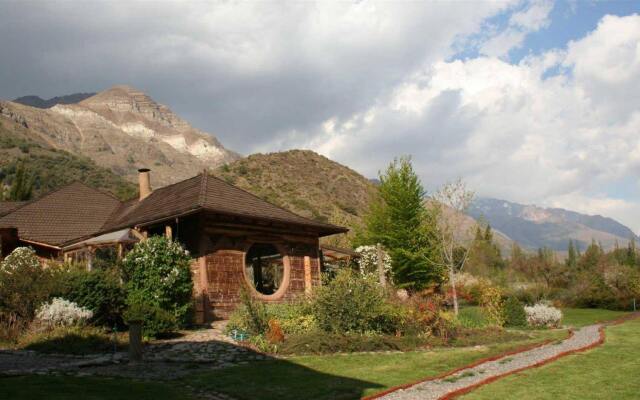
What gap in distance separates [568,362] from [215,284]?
37.2 feet

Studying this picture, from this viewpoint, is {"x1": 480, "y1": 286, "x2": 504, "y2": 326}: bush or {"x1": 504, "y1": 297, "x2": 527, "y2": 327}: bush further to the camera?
{"x1": 504, "y1": 297, "x2": 527, "y2": 327}: bush

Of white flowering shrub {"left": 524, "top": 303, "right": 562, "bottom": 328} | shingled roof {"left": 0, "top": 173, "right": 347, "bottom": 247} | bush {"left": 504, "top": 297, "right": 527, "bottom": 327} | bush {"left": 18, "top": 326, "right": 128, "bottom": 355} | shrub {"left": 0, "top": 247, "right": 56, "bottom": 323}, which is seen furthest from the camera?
bush {"left": 504, "top": 297, "right": 527, "bottom": 327}

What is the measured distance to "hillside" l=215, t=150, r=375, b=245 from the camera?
225 ft

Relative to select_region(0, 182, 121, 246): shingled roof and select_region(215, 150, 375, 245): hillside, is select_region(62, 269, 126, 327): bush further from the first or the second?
select_region(215, 150, 375, 245): hillside

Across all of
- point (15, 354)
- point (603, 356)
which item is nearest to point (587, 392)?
point (603, 356)

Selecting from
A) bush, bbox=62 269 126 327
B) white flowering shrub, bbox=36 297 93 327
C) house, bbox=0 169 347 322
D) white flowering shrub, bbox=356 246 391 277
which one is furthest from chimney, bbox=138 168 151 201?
white flowering shrub, bbox=36 297 93 327

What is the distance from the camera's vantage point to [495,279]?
44.2 metres

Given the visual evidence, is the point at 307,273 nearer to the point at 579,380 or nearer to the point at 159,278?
the point at 159,278

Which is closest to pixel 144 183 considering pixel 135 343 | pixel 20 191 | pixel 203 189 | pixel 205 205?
pixel 203 189

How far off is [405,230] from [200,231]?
1462 centimetres

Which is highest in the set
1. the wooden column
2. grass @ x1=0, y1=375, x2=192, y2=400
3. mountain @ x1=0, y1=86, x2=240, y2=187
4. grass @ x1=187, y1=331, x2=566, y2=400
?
mountain @ x1=0, y1=86, x2=240, y2=187

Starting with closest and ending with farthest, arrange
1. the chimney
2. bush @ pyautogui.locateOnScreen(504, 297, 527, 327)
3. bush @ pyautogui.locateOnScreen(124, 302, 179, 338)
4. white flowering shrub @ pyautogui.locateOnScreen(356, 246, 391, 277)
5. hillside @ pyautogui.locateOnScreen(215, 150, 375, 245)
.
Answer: bush @ pyautogui.locateOnScreen(124, 302, 179, 338) < bush @ pyautogui.locateOnScreen(504, 297, 527, 327) < the chimney < white flowering shrub @ pyautogui.locateOnScreen(356, 246, 391, 277) < hillside @ pyautogui.locateOnScreen(215, 150, 375, 245)

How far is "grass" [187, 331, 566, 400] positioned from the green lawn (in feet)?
5.45

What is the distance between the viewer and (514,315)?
21.7 metres
